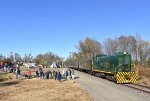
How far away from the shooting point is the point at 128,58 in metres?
37.1

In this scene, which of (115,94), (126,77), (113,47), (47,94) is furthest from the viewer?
(113,47)

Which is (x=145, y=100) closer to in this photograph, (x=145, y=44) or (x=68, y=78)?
(x=68, y=78)

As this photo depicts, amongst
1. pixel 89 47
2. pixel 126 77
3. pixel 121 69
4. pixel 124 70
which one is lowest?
pixel 126 77

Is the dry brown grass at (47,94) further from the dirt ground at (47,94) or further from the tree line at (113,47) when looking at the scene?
the tree line at (113,47)

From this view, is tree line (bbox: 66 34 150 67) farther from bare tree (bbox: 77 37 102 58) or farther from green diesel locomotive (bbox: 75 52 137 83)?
green diesel locomotive (bbox: 75 52 137 83)

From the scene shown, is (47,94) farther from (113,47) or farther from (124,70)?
(113,47)

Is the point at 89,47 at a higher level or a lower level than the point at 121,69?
higher

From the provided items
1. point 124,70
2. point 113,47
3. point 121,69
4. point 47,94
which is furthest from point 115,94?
point 113,47

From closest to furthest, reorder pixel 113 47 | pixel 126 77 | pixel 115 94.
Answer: pixel 115 94 → pixel 126 77 → pixel 113 47

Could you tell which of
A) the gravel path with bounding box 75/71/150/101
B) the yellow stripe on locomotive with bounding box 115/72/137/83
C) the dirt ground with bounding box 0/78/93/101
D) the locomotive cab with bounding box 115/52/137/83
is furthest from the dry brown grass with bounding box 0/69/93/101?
the locomotive cab with bounding box 115/52/137/83

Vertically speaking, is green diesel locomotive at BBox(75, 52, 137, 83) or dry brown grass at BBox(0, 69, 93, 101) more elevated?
green diesel locomotive at BBox(75, 52, 137, 83)

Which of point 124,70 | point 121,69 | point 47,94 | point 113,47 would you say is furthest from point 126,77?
point 113,47

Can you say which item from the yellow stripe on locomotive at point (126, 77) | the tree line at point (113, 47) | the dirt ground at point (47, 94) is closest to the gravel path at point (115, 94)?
the dirt ground at point (47, 94)

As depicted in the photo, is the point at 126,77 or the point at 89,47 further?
the point at 89,47
